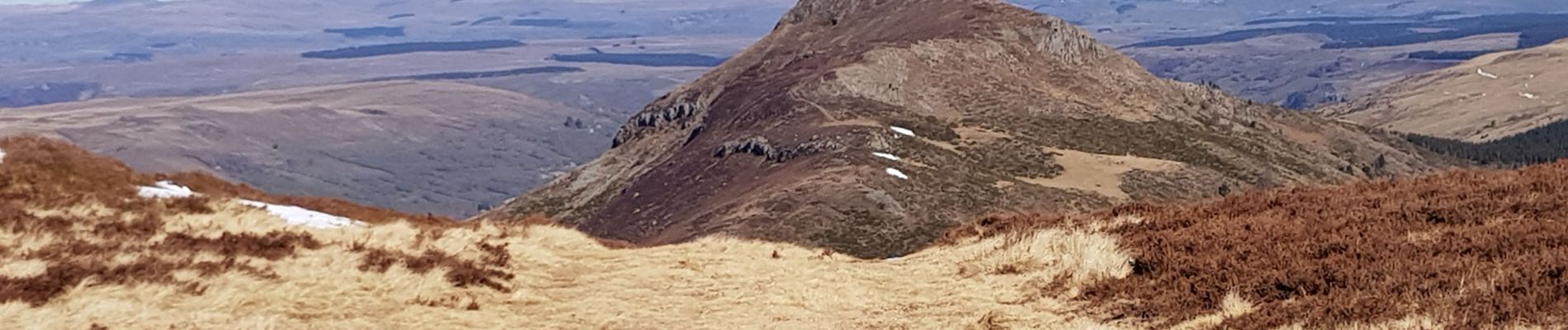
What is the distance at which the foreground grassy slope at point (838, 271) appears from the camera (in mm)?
17250

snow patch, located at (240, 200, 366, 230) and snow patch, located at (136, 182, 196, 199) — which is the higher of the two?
snow patch, located at (136, 182, 196, 199)

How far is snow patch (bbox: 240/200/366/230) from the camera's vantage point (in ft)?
87.3

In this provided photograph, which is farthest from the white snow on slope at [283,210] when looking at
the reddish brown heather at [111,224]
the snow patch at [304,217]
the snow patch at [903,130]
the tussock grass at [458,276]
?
the snow patch at [903,130]

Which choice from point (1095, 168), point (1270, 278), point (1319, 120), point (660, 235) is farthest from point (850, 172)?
point (1319, 120)

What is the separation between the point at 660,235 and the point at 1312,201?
273 ft

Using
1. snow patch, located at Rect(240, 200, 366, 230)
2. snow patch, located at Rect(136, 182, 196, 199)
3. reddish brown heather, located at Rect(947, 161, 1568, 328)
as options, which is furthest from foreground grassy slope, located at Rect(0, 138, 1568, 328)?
snow patch, located at Rect(240, 200, 366, 230)

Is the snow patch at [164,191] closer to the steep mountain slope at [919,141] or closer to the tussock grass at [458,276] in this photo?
the tussock grass at [458,276]

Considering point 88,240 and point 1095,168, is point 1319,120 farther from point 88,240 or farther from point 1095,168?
point 88,240

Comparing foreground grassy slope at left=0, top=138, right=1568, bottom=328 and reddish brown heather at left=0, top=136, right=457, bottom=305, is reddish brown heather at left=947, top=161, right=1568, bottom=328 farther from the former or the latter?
reddish brown heather at left=0, top=136, right=457, bottom=305

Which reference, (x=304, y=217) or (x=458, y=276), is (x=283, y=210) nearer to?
(x=304, y=217)

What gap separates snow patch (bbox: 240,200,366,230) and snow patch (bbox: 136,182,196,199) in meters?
1.15

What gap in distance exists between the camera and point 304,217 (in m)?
27.7

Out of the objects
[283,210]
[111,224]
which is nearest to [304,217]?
[283,210]

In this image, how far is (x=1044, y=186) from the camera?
112m
